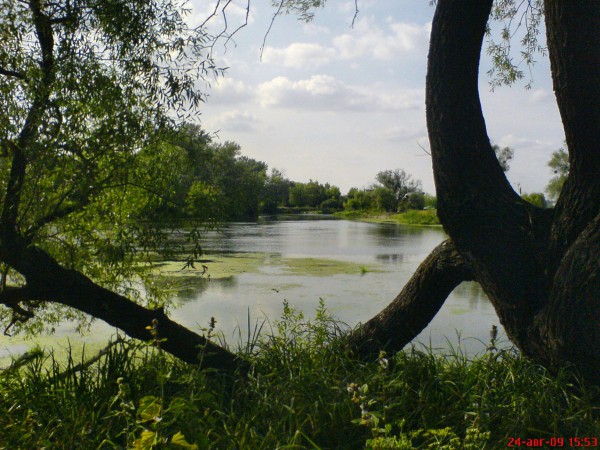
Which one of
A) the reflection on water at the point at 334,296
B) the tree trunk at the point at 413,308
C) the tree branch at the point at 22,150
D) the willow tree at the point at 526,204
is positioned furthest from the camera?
the reflection on water at the point at 334,296

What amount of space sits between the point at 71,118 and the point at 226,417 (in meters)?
1.81

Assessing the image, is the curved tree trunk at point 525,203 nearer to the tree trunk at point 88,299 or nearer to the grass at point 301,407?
the grass at point 301,407

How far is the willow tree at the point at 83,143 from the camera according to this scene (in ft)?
10.4

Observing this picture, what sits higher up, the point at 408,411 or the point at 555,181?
the point at 555,181

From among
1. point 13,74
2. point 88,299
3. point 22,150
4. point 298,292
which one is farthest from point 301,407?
point 298,292

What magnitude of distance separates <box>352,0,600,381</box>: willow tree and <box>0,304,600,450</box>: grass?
25 centimetres

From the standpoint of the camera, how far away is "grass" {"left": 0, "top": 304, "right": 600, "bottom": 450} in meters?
2.29

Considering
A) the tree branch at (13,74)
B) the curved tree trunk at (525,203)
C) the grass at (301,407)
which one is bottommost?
the grass at (301,407)

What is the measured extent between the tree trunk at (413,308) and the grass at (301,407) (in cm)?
23

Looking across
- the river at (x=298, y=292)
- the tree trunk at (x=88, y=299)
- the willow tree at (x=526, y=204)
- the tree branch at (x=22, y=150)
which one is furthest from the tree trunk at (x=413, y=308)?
the tree branch at (x=22, y=150)

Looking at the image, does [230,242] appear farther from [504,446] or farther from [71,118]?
[504,446]

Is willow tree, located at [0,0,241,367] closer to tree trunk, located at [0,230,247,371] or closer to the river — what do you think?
tree trunk, located at [0,230,247,371]

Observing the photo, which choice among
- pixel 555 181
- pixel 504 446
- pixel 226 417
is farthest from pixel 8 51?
pixel 555 181

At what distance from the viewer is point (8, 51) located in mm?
3572
